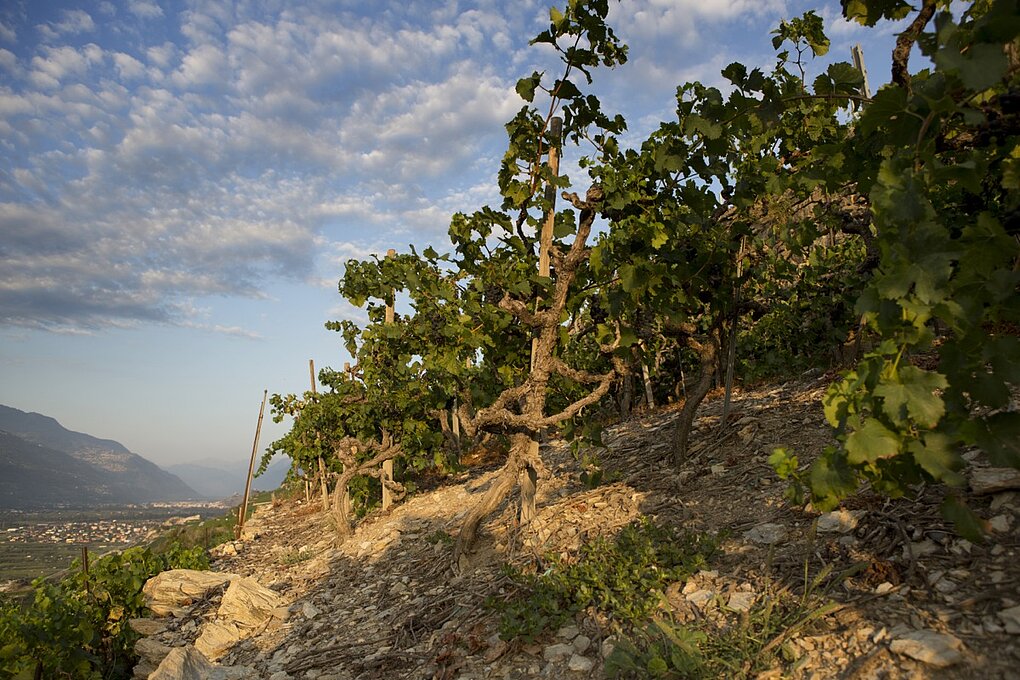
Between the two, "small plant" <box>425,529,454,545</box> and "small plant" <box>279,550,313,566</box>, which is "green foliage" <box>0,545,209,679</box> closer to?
"small plant" <box>279,550,313,566</box>

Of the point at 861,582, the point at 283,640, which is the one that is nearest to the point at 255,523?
the point at 283,640

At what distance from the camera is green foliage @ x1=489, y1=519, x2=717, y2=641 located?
12.9 feet

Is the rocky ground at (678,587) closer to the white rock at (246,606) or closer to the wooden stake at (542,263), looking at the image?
the white rock at (246,606)

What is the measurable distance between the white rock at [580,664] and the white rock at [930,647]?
5.93ft

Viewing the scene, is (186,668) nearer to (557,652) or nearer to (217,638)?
(217,638)

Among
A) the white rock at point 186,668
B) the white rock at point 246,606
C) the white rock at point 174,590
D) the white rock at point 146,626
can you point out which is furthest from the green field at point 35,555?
the white rock at point 186,668

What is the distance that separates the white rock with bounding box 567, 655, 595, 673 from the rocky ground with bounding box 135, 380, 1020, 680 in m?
0.01

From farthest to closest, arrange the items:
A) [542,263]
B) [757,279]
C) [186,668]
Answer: [757,279]
[542,263]
[186,668]

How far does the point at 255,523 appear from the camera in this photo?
761 inches

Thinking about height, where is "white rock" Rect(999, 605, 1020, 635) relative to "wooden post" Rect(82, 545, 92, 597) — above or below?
above

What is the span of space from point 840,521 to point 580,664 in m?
2.14

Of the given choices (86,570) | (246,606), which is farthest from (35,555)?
(246,606)

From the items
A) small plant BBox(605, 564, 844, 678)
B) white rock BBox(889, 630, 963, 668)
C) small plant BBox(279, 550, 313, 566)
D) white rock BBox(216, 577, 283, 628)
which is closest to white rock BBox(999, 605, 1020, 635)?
white rock BBox(889, 630, 963, 668)

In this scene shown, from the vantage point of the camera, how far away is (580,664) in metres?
3.61
